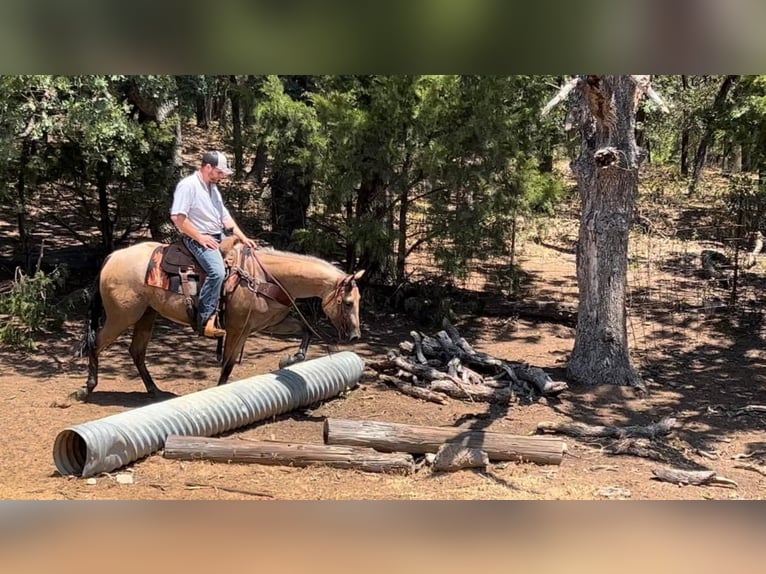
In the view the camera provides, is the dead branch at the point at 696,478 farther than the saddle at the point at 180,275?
No

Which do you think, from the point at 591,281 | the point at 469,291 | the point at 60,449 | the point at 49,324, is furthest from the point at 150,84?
the point at 469,291

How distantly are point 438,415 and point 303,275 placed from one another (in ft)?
6.51

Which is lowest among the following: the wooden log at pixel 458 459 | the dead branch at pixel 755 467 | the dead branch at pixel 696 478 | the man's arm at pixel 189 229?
the dead branch at pixel 755 467

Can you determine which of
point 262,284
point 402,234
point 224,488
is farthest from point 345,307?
point 402,234

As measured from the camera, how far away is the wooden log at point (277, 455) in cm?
554

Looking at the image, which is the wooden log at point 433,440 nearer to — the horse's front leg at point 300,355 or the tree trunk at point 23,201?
the horse's front leg at point 300,355

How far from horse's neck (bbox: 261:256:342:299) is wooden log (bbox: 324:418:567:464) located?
151 cm

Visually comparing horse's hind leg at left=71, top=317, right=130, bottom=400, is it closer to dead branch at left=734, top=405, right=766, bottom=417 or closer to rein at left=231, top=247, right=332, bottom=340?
rein at left=231, top=247, right=332, bottom=340

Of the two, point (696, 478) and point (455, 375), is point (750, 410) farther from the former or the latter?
point (455, 375)

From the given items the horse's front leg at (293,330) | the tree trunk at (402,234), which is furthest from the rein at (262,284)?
the tree trunk at (402,234)

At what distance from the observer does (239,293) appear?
23.1ft

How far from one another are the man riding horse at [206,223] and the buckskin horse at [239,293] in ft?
0.53
